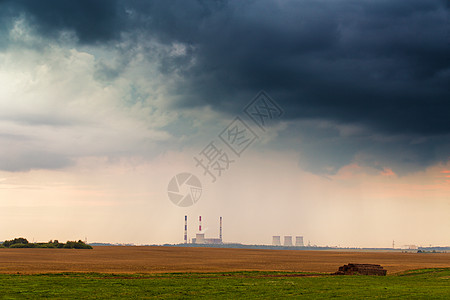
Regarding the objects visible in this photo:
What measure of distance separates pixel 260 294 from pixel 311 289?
5.81m

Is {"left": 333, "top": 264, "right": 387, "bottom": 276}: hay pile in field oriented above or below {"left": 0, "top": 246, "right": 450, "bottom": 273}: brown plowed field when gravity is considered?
above

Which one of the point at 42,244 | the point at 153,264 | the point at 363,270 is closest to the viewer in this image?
the point at 363,270

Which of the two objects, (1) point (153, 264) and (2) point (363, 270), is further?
(1) point (153, 264)

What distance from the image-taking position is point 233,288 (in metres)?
38.2

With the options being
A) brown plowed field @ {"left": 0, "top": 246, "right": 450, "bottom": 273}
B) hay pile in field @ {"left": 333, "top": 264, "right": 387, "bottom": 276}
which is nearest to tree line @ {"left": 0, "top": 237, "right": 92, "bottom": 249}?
brown plowed field @ {"left": 0, "top": 246, "right": 450, "bottom": 273}

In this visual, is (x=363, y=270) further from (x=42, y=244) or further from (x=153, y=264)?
(x=42, y=244)

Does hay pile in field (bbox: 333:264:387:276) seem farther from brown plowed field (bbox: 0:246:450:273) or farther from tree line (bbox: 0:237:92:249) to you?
tree line (bbox: 0:237:92:249)

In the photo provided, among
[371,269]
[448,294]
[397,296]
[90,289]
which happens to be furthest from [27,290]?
[371,269]

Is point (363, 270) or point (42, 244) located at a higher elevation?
point (363, 270)

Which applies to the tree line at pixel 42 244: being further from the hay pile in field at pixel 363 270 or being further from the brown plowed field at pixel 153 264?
the hay pile in field at pixel 363 270

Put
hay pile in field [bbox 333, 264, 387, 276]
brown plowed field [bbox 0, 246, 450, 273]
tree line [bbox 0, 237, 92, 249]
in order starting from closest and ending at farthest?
hay pile in field [bbox 333, 264, 387, 276] → brown plowed field [bbox 0, 246, 450, 273] → tree line [bbox 0, 237, 92, 249]

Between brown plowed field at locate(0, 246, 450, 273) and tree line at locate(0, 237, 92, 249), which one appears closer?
brown plowed field at locate(0, 246, 450, 273)

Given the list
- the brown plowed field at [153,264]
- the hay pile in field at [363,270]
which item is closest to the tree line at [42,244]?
the brown plowed field at [153,264]

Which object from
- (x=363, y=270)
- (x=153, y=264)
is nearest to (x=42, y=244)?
(x=153, y=264)
